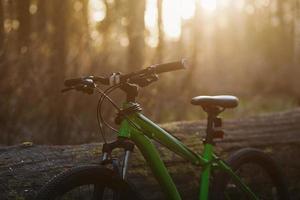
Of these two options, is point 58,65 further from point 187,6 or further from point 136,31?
point 187,6

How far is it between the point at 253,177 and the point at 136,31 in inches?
258

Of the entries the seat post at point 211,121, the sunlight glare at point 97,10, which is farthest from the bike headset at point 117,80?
the sunlight glare at point 97,10

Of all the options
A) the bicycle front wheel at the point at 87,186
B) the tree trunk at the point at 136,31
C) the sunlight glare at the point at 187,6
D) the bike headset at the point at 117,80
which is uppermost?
the sunlight glare at the point at 187,6

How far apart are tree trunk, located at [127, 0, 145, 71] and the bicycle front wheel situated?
7.98m

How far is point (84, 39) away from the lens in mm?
8422

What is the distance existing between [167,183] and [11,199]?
1.13m

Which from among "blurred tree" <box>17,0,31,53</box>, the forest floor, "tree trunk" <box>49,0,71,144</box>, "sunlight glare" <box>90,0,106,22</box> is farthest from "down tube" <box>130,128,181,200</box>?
"sunlight glare" <box>90,0,106,22</box>

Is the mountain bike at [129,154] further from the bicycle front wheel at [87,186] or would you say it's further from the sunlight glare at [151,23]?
the sunlight glare at [151,23]

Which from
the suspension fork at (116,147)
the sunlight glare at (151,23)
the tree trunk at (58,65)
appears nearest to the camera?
the suspension fork at (116,147)

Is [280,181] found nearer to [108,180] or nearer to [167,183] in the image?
[167,183]

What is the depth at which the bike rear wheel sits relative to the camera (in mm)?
4090

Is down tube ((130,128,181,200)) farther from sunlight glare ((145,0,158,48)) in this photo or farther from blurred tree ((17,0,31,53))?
sunlight glare ((145,0,158,48))

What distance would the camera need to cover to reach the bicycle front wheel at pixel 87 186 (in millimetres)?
2734

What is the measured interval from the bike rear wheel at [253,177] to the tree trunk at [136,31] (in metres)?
6.31
